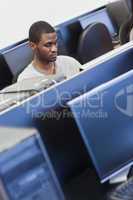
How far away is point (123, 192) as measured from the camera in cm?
136

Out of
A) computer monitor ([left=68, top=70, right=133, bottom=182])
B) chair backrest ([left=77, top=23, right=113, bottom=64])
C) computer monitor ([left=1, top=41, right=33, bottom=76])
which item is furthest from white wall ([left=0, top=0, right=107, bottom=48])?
computer monitor ([left=68, top=70, right=133, bottom=182])

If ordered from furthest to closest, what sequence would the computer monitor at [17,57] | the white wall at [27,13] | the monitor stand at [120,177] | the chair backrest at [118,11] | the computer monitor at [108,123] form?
1. the chair backrest at [118,11]
2. the white wall at [27,13]
3. the computer monitor at [17,57]
4. the monitor stand at [120,177]
5. the computer monitor at [108,123]

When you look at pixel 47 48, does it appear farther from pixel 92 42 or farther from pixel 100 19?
pixel 100 19

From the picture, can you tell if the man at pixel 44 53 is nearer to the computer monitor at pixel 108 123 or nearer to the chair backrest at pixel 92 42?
the chair backrest at pixel 92 42

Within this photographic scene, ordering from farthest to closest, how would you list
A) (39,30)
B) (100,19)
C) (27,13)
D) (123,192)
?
(27,13)
(100,19)
(39,30)
(123,192)

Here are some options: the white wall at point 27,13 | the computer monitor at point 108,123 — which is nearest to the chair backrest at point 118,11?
the white wall at point 27,13

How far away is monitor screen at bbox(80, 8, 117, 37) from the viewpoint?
12.3ft

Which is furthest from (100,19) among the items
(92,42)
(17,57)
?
(17,57)

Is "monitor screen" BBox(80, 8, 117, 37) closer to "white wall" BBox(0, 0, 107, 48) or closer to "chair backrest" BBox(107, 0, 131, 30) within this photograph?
"chair backrest" BBox(107, 0, 131, 30)

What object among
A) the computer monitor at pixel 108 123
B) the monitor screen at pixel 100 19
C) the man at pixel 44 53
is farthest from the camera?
the monitor screen at pixel 100 19

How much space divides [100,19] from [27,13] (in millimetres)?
705

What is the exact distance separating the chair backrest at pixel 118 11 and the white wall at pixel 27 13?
45 centimetres

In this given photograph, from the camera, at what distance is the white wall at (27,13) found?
12.9 feet

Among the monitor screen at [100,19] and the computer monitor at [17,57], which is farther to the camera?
the monitor screen at [100,19]
